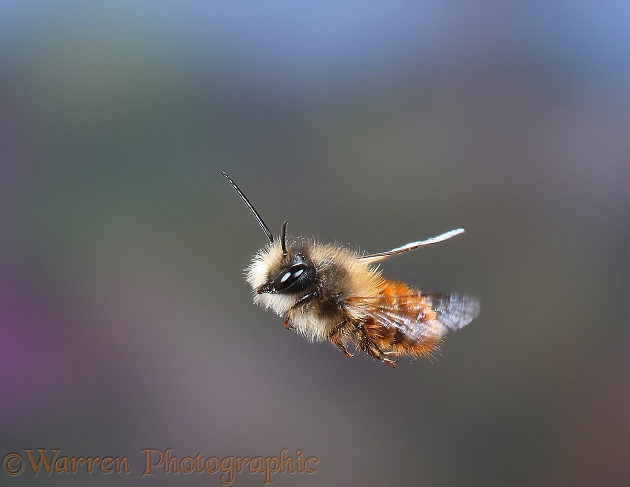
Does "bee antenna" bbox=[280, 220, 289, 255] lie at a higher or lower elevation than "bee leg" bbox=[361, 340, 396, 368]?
higher

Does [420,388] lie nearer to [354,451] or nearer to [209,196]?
[354,451]

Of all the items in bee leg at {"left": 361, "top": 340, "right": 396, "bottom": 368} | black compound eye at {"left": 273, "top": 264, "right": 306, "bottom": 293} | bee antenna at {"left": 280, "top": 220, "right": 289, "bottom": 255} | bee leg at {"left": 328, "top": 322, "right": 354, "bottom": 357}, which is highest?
bee antenna at {"left": 280, "top": 220, "right": 289, "bottom": 255}

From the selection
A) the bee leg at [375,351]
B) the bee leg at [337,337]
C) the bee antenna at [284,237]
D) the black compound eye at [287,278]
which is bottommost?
the bee leg at [375,351]

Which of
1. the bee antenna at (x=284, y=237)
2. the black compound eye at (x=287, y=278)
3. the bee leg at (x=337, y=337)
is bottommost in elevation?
the bee leg at (x=337, y=337)

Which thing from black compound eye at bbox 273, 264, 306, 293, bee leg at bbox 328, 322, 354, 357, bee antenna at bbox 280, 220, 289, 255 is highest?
bee antenna at bbox 280, 220, 289, 255

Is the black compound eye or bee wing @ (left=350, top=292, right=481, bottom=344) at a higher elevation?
the black compound eye

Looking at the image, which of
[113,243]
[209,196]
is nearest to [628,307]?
[209,196]

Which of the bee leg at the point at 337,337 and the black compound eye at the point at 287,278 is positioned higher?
the black compound eye at the point at 287,278
